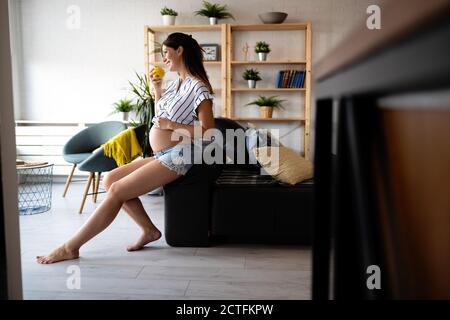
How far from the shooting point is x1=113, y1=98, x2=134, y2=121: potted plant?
5.30 meters

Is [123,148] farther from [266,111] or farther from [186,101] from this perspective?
[266,111]

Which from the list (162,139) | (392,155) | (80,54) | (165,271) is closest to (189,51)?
(162,139)

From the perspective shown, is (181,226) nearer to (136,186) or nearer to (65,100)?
(136,186)

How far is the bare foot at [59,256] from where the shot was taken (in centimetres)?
240

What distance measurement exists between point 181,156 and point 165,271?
2.26 ft

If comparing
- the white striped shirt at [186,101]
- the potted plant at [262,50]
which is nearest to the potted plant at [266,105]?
the potted plant at [262,50]

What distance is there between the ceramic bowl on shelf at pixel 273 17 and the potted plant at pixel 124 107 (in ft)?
6.45

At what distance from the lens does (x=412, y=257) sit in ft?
1.18

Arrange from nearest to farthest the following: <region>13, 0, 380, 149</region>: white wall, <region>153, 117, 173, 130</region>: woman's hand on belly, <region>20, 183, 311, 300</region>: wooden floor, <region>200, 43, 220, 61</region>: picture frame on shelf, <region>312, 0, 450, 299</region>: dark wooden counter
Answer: <region>312, 0, 450, 299</region>: dark wooden counter, <region>20, 183, 311, 300</region>: wooden floor, <region>153, 117, 173, 130</region>: woman's hand on belly, <region>200, 43, 220, 61</region>: picture frame on shelf, <region>13, 0, 380, 149</region>: white wall

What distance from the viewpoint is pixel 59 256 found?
244 centimetres

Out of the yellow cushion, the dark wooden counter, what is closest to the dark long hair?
the yellow cushion

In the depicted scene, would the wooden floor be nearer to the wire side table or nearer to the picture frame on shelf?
the wire side table

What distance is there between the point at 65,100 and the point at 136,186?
11.9ft

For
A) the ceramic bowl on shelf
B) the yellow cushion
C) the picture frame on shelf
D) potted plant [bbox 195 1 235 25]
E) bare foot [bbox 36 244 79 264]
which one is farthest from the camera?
the picture frame on shelf
